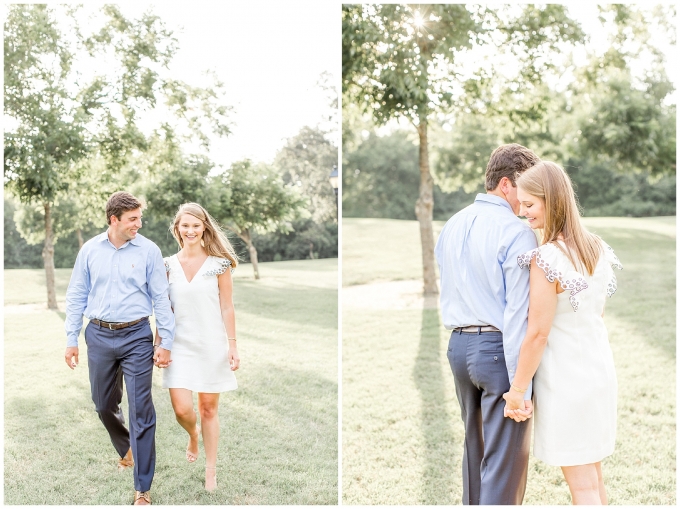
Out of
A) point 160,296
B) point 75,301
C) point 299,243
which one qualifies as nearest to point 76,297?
point 75,301

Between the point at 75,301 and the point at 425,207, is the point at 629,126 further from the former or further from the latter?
the point at 75,301

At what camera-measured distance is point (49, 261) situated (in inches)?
186

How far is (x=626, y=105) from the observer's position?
901cm

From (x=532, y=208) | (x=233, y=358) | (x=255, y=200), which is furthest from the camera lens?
(x=255, y=200)

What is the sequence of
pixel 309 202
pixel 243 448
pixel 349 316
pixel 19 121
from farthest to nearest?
pixel 349 316 < pixel 309 202 < pixel 19 121 < pixel 243 448

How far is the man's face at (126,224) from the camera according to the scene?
2.96m

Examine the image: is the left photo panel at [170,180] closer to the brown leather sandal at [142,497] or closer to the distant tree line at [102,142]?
the distant tree line at [102,142]

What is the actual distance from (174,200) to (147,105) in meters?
0.74

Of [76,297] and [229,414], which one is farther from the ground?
[76,297]

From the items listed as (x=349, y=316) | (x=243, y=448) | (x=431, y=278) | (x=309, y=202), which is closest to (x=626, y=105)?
(x=431, y=278)

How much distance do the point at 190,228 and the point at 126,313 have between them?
1.67ft

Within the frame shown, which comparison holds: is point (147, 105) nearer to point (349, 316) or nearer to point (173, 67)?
point (173, 67)

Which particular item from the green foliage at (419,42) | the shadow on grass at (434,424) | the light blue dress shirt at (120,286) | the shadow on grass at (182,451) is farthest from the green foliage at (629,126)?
the light blue dress shirt at (120,286)

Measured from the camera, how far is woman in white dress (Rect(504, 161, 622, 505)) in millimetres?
2051
